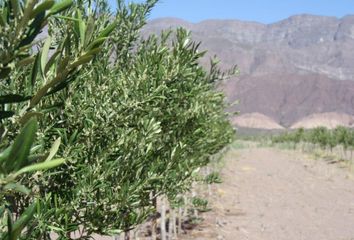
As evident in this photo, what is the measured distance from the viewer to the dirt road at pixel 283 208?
56.3 ft

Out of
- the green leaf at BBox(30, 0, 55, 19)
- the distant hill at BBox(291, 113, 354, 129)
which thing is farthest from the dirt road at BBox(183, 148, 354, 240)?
the distant hill at BBox(291, 113, 354, 129)

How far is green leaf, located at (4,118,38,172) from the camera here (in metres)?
1.37

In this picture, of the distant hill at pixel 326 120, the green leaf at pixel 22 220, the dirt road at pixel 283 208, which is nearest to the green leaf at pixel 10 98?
the green leaf at pixel 22 220

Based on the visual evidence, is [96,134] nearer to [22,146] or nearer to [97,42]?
[97,42]

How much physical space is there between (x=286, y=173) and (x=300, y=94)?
484ft

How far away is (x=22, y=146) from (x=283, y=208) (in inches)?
868

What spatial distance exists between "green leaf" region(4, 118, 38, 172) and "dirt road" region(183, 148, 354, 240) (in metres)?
14.4

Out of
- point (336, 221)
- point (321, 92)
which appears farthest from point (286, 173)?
point (321, 92)

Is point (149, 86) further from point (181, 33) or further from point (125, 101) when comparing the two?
point (181, 33)

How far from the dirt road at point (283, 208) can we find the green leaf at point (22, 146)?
14.4 m

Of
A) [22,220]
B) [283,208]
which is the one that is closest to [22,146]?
[22,220]

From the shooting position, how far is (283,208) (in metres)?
22.5

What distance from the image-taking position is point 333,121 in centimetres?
16550

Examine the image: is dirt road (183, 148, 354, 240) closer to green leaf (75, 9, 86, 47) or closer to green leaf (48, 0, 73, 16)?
green leaf (75, 9, 86, 47)
